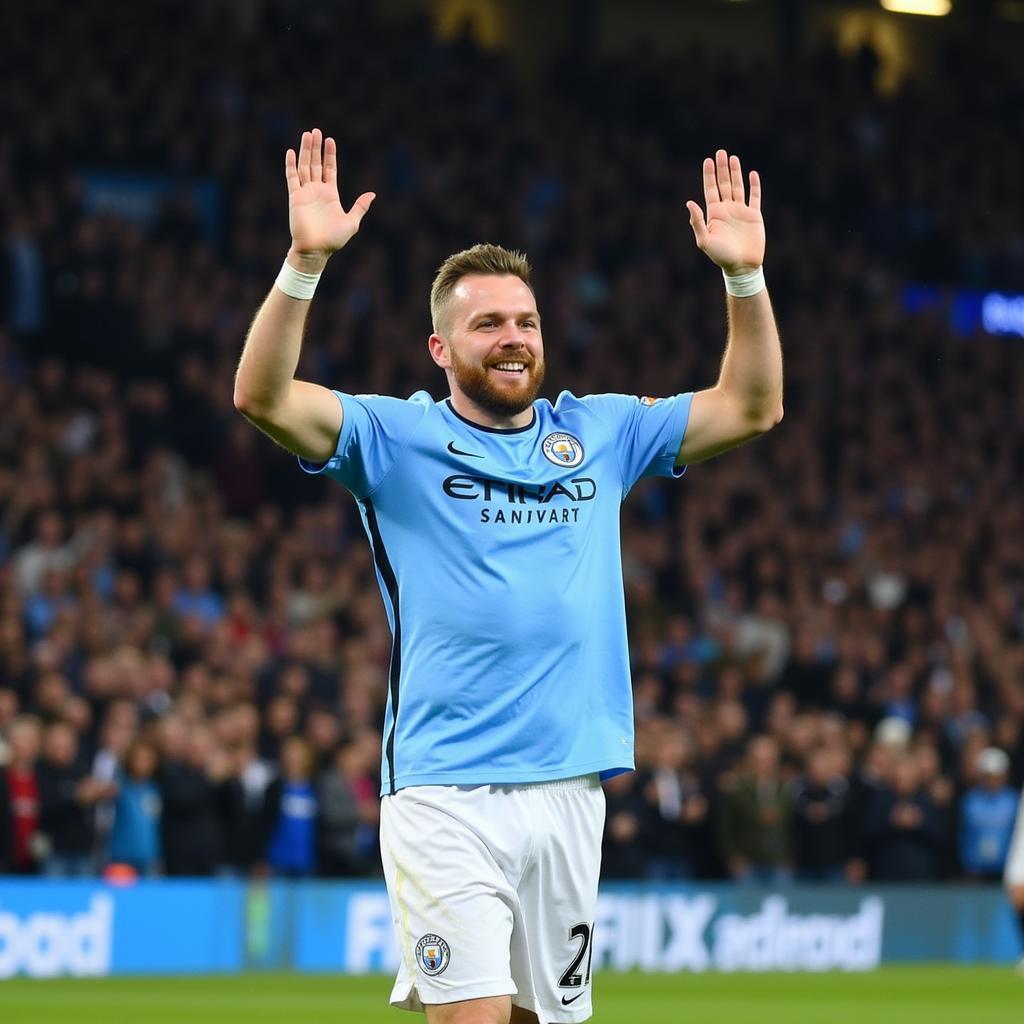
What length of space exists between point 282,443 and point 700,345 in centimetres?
2075

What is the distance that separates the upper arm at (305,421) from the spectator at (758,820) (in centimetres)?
1423

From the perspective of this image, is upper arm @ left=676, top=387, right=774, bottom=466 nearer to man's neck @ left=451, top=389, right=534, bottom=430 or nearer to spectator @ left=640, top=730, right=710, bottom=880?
man's neck @ left=451, top=389, right=534, bottom=430

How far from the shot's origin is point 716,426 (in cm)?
643

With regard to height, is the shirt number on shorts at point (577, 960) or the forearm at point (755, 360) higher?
the forearm at point (755, 360)

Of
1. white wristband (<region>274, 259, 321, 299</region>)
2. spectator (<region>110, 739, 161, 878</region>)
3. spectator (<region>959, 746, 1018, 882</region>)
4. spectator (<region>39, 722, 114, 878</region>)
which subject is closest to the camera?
white wristband (<region>274, 259, 321, 299</region>)

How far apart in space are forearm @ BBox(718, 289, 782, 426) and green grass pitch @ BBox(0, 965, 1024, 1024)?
715 centimetres

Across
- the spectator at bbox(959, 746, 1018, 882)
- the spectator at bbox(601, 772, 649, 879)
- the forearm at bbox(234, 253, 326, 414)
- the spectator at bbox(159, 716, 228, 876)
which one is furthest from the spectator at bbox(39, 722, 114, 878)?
the forearm at bbox(234, 253, 326, 414)

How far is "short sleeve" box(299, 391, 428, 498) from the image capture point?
6.00m

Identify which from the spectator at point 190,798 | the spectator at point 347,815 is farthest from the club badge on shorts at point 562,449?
the spectator at point 347,815

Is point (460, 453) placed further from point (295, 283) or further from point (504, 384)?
point (295, 283)

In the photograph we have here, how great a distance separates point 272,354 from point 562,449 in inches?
35.6

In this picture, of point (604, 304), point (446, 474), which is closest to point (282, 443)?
point (446, 474)

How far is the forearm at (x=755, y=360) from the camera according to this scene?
6367mm

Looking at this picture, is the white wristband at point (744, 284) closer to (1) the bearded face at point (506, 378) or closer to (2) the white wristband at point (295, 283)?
(1) the bearded face at point (506, 378)
